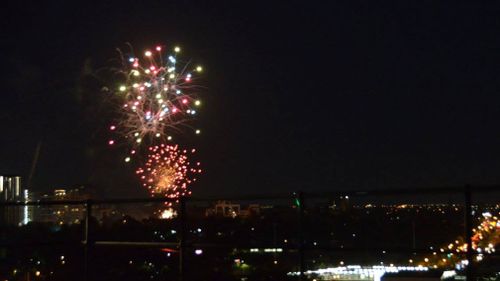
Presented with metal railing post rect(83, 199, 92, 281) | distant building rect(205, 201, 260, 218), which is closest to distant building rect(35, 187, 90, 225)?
metal railing post rect(83, 199, 92, 281)

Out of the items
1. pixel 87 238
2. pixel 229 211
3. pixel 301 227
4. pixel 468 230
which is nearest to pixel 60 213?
pixel 229 211

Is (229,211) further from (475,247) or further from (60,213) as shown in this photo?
(475,247)

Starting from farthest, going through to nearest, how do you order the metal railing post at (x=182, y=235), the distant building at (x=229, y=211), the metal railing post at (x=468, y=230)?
the distant building at (x=229, y=211), the metal railing post at (x=182, y=235), the metal railing post at (x=468, y=230)

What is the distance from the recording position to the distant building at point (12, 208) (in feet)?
37.1

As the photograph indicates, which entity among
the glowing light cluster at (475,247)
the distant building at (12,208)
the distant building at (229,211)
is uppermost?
the distant building at (12,208)

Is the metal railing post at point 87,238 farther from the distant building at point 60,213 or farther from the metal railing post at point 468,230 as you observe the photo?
the metal railing post at point 468,230

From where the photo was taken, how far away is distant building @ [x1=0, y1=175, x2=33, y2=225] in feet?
37.1

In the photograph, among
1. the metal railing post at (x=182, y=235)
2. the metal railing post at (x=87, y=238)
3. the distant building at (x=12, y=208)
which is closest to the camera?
the metal railing post at (x=182, y=235)

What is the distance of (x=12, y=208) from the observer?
1115 cm

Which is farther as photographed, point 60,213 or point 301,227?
point 60,213

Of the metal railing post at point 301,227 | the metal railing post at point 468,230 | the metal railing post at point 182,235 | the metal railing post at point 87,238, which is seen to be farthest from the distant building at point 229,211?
the metal railing post at point 468,230

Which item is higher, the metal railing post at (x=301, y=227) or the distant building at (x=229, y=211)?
the distant building at (x=229, y=211)

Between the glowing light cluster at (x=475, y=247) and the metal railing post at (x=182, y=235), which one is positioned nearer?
the glowing light cluster at (x=475, y=247)

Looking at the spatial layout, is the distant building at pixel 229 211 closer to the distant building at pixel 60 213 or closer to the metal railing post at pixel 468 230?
the distant building at pixel 60 213
